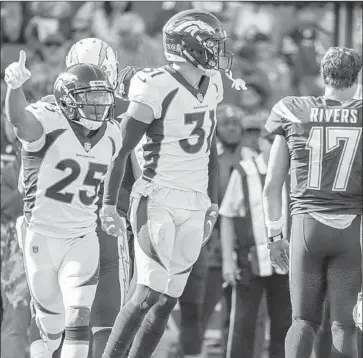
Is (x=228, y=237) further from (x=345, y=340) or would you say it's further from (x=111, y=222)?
(x=345, y=340)

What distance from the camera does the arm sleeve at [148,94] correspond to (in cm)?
577

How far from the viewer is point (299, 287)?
5.52 meters

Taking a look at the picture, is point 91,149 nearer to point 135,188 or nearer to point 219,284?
point 135,188

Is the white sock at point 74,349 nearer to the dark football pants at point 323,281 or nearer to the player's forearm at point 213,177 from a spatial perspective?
the dark football pants at point 323,281

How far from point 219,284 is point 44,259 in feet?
8.74

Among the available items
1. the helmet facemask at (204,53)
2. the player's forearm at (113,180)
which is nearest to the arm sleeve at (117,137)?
the player's forearm at (113,180)

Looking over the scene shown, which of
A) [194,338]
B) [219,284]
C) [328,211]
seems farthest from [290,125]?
[219,284]

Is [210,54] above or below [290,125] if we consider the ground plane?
above

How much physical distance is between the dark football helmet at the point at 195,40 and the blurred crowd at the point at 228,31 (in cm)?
330

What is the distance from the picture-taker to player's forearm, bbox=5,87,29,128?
17.8ft

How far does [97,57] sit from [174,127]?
914 mm

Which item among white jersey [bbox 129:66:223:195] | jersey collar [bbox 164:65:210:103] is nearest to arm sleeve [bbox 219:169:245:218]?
white jersey [bbox 129:66:223:195]

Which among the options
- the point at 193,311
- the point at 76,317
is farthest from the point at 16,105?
the point at 193,311

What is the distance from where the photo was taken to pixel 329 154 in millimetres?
5512
